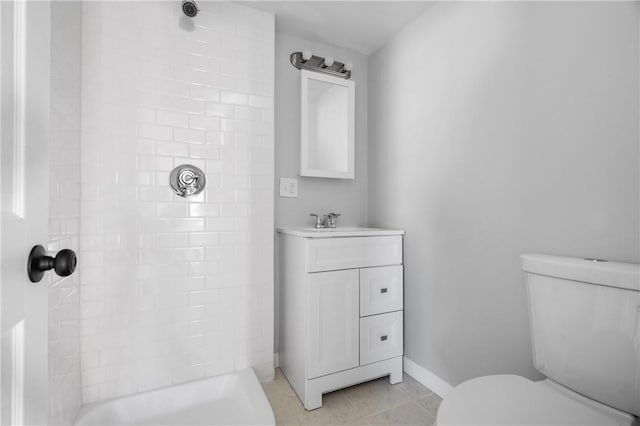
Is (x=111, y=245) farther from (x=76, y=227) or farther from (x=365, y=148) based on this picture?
(x=365, y=148)

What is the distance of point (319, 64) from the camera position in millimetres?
2051

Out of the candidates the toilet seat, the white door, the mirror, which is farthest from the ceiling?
the toilet seat

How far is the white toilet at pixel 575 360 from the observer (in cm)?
84

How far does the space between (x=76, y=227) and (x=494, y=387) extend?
1.78 metres

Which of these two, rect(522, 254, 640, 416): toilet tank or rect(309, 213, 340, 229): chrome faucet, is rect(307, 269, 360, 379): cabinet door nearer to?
rect(309, 213, 340, 229): chrome faucet

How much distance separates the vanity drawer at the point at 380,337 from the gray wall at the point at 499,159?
0.41ft

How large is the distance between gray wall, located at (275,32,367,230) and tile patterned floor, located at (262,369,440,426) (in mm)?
1017

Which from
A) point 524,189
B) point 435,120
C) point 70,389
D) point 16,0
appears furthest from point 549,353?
point 70,389

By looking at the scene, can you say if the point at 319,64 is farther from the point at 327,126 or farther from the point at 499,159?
the point at 499,159

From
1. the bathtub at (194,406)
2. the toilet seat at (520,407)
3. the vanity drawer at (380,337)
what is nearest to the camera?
the toilet seat at (520,407)

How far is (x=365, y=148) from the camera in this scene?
2279 mm

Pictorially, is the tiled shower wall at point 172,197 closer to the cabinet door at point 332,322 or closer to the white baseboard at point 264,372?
the white baseboard at point 264,372

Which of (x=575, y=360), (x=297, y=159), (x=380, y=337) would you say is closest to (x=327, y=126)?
(x=297, y=159)

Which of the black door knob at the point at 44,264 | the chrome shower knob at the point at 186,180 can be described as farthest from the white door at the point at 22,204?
the chrome shower knob at the point at 186,180
